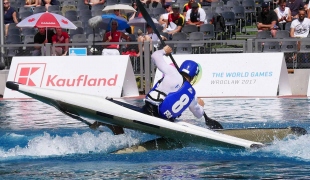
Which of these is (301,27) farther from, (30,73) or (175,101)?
(175,101)

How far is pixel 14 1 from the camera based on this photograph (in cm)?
3134

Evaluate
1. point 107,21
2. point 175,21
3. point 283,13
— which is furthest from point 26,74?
point 283,13

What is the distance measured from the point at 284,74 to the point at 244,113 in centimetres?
410

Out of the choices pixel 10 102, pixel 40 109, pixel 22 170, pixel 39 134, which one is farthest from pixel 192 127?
pixel 10 102

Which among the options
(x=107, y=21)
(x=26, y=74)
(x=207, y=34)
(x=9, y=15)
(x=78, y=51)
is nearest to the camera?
(x=26, y=74)

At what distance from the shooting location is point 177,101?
504 inches

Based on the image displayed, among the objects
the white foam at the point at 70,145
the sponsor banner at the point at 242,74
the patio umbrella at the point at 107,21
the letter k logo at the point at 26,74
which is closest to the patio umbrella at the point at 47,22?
the patio umbrella at the point at 107,21

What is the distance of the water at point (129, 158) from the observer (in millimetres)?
11180

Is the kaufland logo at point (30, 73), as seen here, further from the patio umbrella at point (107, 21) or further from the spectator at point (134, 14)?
the spectator at point (134, 14)

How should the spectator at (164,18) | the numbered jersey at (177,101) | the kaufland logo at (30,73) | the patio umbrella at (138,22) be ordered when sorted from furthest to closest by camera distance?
1. the spectator at (164,18)
2. the patio umbrella at (138,22)
3. the kaufland logo at (30,73)
4. the numbered jersey at (177,101)

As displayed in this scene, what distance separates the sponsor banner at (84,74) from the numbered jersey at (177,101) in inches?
390

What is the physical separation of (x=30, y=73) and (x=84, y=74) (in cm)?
159

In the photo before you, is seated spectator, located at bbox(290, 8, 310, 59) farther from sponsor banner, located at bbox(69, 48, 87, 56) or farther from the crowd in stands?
sponsor banner, located at bbox(69, 48, 87, 56)

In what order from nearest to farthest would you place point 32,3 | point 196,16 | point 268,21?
point 268,21 < point 196,16 < point 32,3
